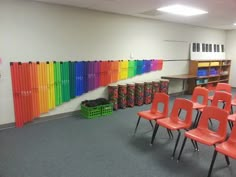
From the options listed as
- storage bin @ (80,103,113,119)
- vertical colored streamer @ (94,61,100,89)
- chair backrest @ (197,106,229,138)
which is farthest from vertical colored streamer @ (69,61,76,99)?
chair backrest @ (197,106,229,138)

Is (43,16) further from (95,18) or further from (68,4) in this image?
(95,18)

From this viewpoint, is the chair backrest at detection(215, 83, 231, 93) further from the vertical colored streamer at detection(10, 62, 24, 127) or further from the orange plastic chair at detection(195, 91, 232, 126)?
the vertical colored streamer at detection(10, 62, 24, 127)

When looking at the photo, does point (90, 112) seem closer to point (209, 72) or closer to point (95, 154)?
point (95, 154)

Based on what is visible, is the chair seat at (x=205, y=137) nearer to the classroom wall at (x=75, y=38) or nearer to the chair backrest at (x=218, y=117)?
the chair backrest at (x=218, y=117)

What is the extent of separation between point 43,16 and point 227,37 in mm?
7809

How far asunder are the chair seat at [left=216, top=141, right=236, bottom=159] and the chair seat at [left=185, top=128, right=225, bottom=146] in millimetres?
95

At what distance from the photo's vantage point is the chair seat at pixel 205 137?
92.6 inches

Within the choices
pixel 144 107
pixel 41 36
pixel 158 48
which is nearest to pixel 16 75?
pixel 41 36

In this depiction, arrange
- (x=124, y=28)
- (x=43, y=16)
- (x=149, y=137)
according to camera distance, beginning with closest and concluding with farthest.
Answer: (x=149, y=137) → (x=43, y=16) → (x=124, y=28)

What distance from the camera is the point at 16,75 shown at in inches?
142

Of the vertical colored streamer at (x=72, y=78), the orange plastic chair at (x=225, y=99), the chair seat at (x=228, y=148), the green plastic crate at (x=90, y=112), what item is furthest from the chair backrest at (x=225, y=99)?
the vertical colored streamer at (x=72, y=78)

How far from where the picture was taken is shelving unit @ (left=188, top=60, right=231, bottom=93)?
6.92m

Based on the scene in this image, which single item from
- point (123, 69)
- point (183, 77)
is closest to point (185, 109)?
point (123, 69)

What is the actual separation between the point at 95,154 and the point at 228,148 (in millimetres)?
1737
